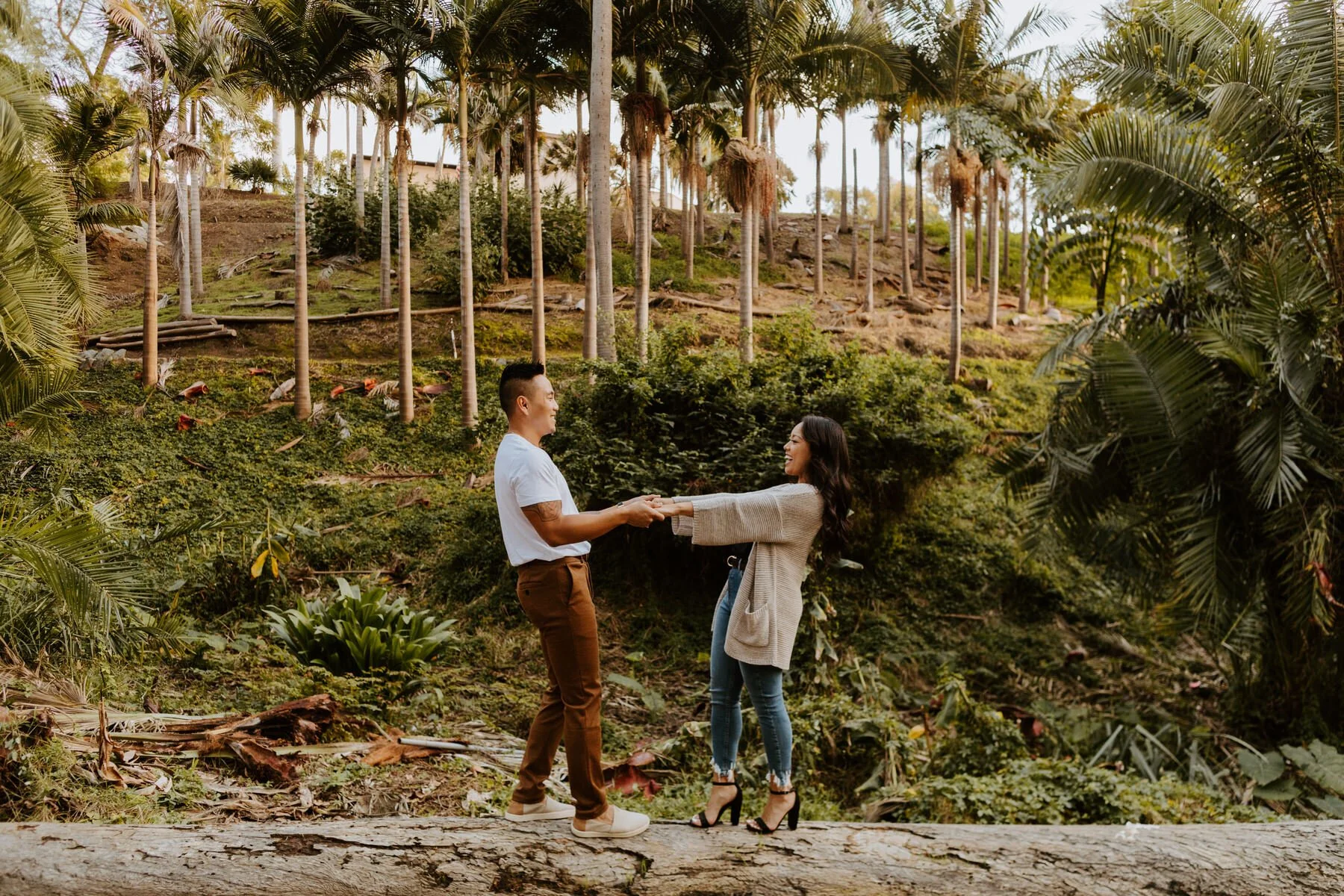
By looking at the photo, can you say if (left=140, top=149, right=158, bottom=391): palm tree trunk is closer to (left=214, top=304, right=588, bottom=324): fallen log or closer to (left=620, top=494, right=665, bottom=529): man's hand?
(left=214, top=304, right=588, bottom=324): fallen log

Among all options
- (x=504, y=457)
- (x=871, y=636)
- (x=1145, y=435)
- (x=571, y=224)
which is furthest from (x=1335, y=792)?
(x=571, y=224)

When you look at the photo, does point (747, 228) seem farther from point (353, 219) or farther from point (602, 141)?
point (353, 219)

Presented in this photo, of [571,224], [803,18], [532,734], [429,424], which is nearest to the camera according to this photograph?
[532,734]

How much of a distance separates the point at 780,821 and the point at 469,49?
15188 millimetres

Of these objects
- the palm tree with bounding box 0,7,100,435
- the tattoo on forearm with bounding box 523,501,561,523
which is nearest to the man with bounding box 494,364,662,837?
the tattoo on forearm with bounding box 523,501,561,523

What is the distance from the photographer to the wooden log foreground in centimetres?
382

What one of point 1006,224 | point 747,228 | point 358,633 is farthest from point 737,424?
point 1006,224

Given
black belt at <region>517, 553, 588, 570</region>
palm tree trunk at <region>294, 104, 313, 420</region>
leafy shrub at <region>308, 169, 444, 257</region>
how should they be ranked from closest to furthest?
Answer: black belt at <region>517, 553, 588, 570</region> < palm tree trunk at <region>294, 104, 313, 420</region> < leafy shrub at <region>308, 169, 444, 257</region>

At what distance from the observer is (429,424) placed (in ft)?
56.9

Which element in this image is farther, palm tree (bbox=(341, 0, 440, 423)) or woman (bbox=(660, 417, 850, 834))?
palm tree (bbox=(341, 0, 440, 423))

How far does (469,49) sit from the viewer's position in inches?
638

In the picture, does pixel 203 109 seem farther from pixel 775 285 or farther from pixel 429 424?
pixel 775 285

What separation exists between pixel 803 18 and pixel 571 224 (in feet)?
39.0

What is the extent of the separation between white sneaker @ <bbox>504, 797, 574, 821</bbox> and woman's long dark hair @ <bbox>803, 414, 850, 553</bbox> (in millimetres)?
1704
